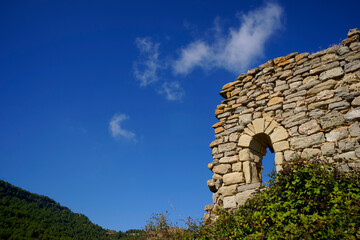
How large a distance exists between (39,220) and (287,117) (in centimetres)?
2638

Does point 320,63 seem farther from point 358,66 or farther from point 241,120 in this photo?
point 241,120

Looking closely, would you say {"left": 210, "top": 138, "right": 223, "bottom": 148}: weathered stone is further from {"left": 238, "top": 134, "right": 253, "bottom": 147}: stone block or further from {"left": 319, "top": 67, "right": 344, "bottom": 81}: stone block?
{"left": 319, "top": 67, "right": 344, "bottom": 81}: stone block

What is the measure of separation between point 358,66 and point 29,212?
29257 mm

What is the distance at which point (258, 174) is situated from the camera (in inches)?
206

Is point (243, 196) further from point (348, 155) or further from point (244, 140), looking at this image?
point (348, 155)

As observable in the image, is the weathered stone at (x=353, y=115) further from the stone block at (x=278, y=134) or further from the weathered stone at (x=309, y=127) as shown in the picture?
the stone block at (x=278, y=134)

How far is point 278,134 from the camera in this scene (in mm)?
4930

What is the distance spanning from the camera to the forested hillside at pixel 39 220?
21.8m

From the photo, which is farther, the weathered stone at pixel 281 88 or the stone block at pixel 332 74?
the weathered stone at pixel 281 88

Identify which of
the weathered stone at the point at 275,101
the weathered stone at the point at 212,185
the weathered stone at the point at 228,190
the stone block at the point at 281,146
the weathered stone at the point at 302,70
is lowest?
the weathered stone at the point at 228,190

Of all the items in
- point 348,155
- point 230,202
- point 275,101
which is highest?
point 275,101

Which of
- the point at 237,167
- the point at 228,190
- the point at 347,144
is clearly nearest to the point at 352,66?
the point at 347,144

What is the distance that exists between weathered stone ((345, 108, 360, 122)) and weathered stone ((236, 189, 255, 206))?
2041mm

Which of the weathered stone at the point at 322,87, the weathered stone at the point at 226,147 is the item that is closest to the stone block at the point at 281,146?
the weathered stone at the point at 226,147
